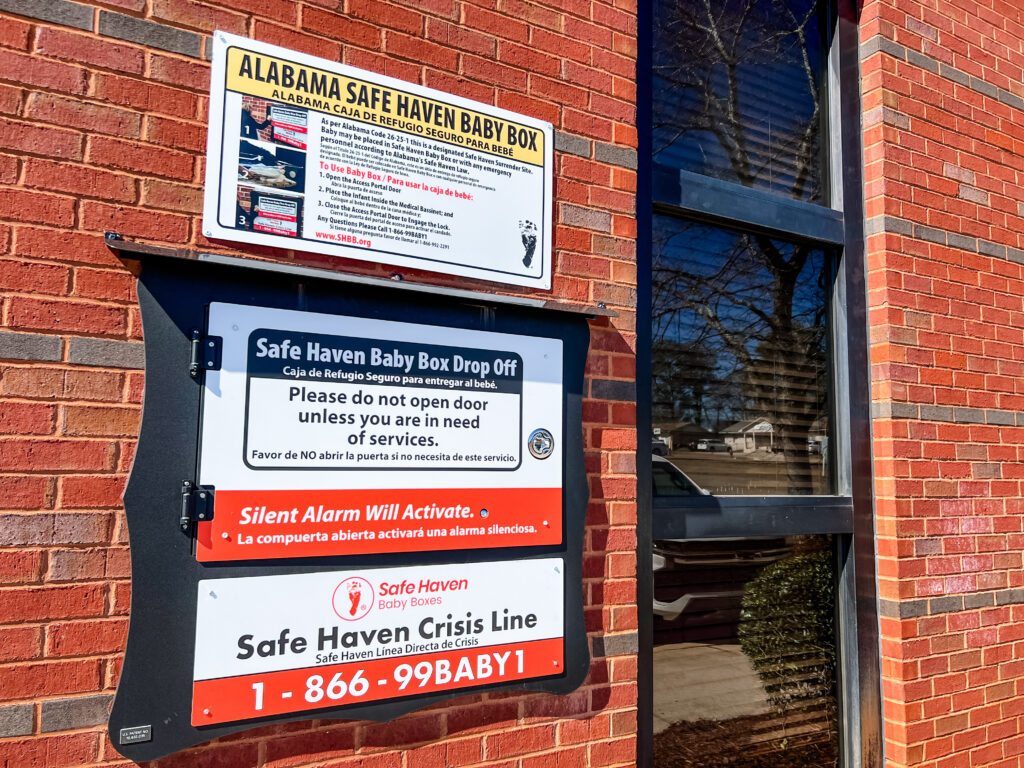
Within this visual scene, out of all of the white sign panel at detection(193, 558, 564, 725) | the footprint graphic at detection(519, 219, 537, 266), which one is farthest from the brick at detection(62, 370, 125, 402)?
the footprint graphic at detection(519, 219, 537, 266)

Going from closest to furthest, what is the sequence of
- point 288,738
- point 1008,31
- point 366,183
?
point 288,738, point 366,183, point 1008,31

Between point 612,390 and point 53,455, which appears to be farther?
point 612,390

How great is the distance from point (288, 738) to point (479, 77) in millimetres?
2056

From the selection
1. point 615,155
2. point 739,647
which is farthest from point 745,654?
point 615,155

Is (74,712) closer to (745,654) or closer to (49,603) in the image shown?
(49,603)

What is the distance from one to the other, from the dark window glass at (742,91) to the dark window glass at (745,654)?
1710 mm

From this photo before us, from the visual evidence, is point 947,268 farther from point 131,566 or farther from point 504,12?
point 131,566

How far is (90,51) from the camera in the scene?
5.69ft

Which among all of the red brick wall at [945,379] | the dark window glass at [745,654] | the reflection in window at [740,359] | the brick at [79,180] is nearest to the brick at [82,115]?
the brick at [79,180]

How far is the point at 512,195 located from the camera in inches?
88.7

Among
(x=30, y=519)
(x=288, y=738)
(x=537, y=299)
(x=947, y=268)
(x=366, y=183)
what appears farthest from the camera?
(x=947, y=268)

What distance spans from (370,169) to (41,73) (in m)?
0.82

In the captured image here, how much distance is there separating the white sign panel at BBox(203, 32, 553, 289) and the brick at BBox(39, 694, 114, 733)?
1.18 metres

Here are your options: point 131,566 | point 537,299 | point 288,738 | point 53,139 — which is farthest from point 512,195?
point 288,738
